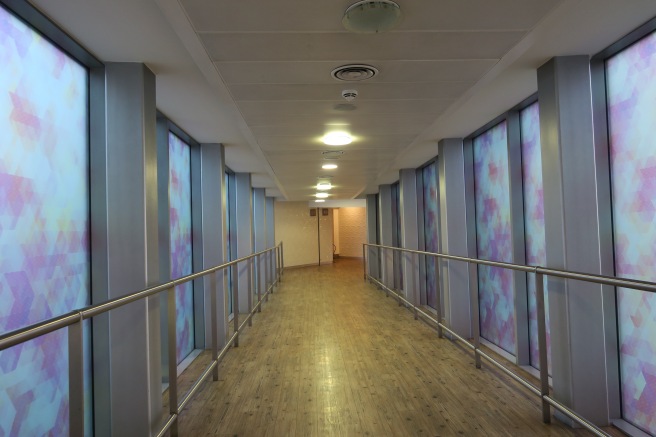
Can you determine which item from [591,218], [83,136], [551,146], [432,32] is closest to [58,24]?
[83,136]

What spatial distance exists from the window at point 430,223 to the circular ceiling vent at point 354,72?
4080mm

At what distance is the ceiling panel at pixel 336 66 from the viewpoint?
2331 mm

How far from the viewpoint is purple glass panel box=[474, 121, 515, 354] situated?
4230 mm

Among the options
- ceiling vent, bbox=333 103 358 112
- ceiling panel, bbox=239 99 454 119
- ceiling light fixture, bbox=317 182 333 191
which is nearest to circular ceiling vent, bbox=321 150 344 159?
ceiling panel, bbox=239 99 454 119

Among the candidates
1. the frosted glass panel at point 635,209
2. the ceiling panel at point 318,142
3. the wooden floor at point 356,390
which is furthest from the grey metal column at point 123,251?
the frosted glass panel at point 635,209

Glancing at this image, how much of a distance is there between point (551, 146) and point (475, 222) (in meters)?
2.40

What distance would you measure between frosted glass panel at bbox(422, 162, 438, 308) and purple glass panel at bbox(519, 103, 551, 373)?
261 cm

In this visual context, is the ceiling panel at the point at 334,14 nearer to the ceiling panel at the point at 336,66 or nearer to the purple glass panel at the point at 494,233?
the ceiling panel at the point at 336,66

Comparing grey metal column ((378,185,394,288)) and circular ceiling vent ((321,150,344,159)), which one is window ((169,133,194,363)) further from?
grey metal column ((378,185,394,288))

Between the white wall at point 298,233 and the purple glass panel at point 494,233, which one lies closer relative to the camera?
the purple glass panel at point 494,233

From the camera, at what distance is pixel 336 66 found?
238 cm

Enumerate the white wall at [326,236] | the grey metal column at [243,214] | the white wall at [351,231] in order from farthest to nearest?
1. the white wall at [351,231]
2. the white wall at [326,236]
3. the grey metal column at [243,214]

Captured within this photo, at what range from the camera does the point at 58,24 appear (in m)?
2.02

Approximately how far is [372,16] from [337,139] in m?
2.45
